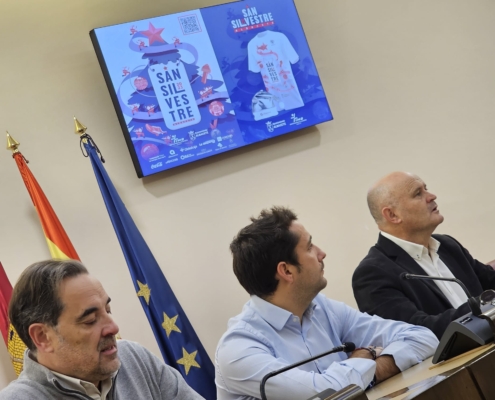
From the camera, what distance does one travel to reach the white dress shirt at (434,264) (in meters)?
3.04

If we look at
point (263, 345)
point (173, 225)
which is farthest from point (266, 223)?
point (173, 225)

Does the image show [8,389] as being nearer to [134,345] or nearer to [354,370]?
[134,345]

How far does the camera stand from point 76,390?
1.78 metres

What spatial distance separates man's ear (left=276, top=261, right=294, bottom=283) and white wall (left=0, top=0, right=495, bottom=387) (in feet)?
4.76

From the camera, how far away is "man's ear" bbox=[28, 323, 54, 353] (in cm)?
181

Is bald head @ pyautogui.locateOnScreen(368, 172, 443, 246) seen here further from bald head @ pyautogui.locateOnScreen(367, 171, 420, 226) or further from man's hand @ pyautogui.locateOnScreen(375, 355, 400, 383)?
man's hand @ pyautogui.locateOnScreen(375, 355, 400, 383)

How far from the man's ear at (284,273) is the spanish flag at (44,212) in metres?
1.39

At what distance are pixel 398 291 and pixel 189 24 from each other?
2.19 meters

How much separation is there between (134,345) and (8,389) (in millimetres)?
458

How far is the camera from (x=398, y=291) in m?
2.90

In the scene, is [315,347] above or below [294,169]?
below

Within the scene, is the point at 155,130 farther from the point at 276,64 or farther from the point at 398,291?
the point at 398,291

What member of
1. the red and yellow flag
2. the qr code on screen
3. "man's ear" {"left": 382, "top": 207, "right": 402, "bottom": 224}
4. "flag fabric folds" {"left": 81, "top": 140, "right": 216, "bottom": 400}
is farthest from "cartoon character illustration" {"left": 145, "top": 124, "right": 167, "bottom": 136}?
"man's ear" {"left": 382, "top": 207, "right": 402, "bottom": 224}

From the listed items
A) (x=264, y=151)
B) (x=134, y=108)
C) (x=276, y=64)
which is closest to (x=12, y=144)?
(x=134, y=108)
